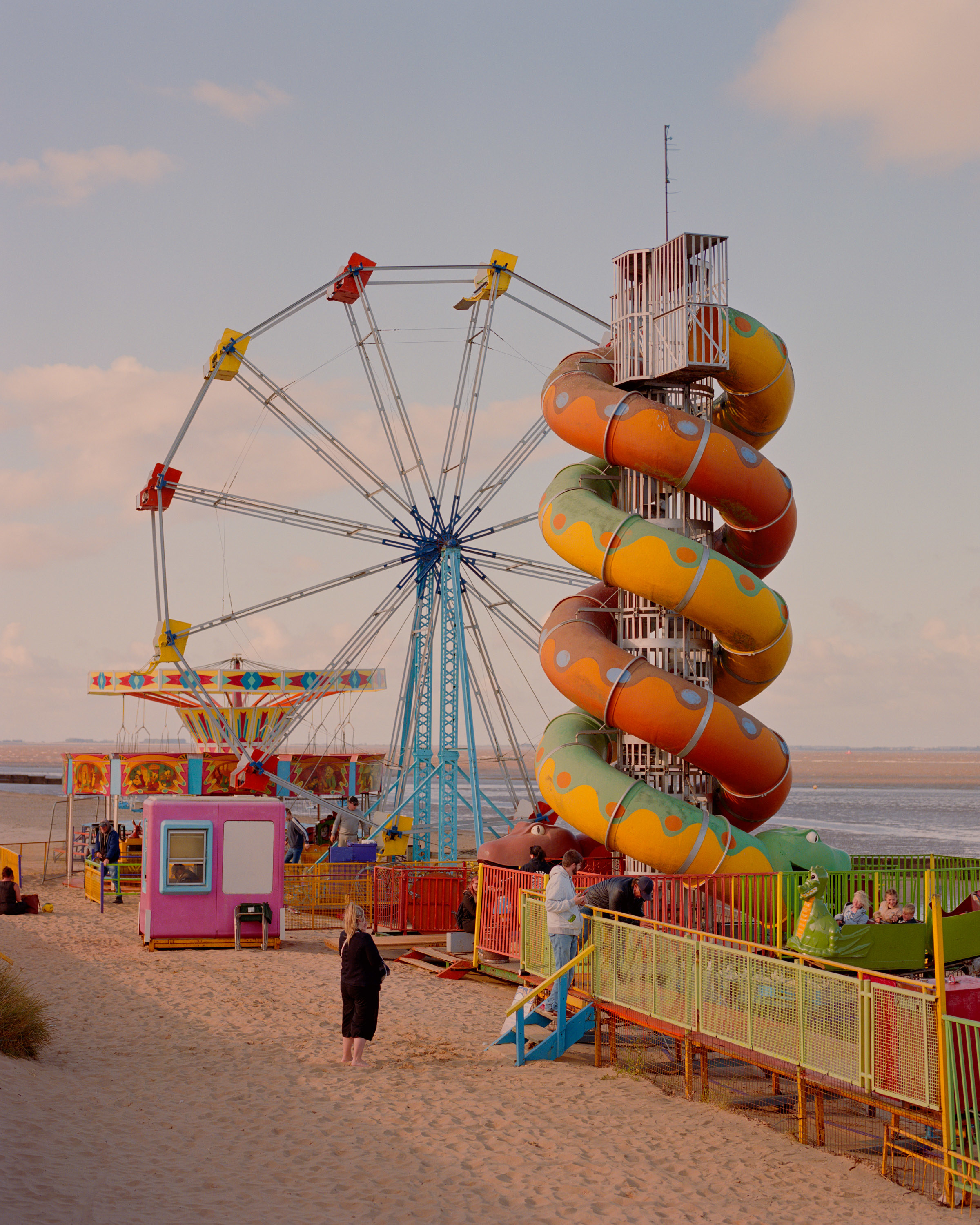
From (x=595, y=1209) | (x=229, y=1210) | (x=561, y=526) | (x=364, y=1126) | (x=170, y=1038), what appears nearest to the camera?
(x=229, y=1210)

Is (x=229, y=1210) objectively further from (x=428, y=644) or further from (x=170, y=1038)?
(x=428, y=644)

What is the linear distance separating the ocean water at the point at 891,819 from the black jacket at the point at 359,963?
82.8ft

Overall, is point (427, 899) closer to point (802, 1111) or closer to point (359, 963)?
point (359, 963)

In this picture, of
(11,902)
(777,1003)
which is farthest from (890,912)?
(11,902)

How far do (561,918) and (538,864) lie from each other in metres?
3.69

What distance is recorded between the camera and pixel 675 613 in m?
18.5

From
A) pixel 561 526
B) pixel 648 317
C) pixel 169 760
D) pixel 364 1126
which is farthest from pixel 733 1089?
pixel 169 760

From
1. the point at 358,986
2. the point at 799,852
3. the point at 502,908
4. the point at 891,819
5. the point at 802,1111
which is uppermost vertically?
the point at 891,819

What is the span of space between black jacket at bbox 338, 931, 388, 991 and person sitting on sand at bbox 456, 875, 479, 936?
6271 mm

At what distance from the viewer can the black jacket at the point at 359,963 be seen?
37.2 feet

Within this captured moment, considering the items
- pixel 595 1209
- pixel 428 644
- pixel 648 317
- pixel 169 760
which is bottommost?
pixel 595 1209

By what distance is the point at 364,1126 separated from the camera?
9.49m

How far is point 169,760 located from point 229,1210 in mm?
22470

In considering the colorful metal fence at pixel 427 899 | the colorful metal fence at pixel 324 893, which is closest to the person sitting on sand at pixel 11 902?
the colorful metal fence at pixel 324 893
